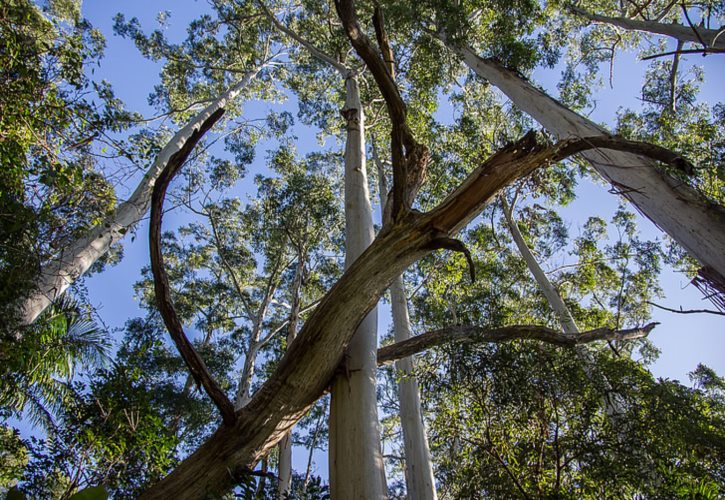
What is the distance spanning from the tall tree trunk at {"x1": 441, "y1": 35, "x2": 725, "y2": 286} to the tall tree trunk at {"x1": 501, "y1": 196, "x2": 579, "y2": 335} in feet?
11.6

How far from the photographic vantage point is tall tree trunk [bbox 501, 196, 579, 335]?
7334mm

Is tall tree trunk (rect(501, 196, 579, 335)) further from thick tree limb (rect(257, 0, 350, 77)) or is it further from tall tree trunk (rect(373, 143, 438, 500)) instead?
thick tree limb (rect(257, 0, 350, 77))

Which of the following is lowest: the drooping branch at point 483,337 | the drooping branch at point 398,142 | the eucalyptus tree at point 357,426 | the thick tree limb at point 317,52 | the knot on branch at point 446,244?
the eucalyptus tree at point 357,426

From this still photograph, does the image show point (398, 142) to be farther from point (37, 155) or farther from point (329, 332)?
point (37, 155)

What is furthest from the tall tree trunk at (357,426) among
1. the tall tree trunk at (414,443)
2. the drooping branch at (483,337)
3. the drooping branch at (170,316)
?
the tall tree trunk at (414,443)

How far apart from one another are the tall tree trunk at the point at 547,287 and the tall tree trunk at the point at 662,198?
11.6 ft

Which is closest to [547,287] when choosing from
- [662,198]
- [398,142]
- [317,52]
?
[662,198]

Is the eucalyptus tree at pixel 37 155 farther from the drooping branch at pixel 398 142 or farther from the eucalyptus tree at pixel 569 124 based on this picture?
the eucalyptus tree at pixel 569 124

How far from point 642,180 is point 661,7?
909 centimetres

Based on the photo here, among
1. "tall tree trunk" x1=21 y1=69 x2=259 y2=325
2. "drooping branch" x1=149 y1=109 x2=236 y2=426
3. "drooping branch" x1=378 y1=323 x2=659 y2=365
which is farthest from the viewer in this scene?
"tall tree trunk" x1=21 y1=69 x2=259 y2=325

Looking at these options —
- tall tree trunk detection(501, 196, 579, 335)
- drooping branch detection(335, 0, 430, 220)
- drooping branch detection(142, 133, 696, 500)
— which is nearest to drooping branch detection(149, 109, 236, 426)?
A: drooping branch detection(142, 133, 696, 500)

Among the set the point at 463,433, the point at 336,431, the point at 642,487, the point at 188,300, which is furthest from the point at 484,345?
the point at 188,300

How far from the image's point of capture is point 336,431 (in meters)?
1.94

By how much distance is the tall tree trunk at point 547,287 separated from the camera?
733cm
